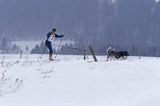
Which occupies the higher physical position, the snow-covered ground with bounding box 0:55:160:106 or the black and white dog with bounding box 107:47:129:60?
the black and white dog with bounding box 107:47:129:60

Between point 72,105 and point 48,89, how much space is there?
180cm

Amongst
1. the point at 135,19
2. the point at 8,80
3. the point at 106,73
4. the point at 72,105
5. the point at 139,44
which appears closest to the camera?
the point at 72,105

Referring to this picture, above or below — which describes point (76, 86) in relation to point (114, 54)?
below

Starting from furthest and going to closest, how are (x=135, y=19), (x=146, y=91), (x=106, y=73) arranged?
1. (x=135, y=19)
2. (x=106, y=73)
3. (x=146, y=91)

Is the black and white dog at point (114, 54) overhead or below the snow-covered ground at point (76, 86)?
overhead

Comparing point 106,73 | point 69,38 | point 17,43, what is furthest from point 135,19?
point 106,73

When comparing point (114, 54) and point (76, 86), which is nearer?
point (76, 86)

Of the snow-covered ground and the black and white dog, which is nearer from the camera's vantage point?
the snow-covered ground

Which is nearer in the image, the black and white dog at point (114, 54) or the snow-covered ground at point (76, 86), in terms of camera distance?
the snow-covered ground at point (76, 86)

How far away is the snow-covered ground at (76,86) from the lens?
9.59 metres

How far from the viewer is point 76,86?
454 inches

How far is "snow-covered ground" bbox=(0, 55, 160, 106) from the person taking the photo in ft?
31.5

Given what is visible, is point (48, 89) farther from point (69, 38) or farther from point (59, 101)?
point (69, 38)

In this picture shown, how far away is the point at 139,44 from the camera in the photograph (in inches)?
6531
